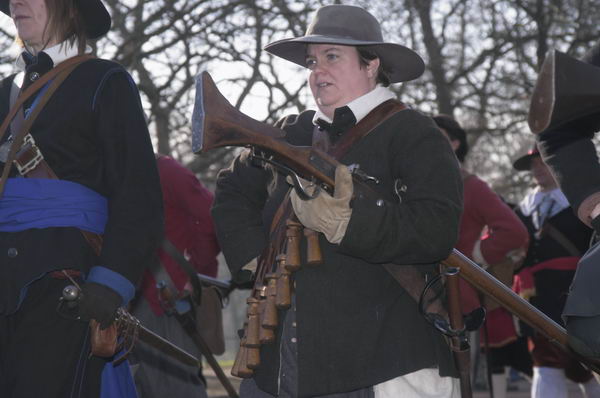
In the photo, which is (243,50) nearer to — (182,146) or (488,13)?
(182,146)

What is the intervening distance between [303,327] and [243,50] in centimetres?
908

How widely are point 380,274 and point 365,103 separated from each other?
61 centimetres

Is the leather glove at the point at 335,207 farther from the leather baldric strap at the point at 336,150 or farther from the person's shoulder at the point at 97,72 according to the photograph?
the person's shoulder at the point at 97,72

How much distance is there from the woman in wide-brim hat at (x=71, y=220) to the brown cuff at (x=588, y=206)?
4.55 ft

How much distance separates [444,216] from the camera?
343 cm

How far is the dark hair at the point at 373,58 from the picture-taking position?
3.86 m

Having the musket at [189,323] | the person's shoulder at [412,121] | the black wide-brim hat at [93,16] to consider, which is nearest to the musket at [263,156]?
the person's shoulder at [412,121]

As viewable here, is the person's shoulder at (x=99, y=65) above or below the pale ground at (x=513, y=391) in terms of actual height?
above

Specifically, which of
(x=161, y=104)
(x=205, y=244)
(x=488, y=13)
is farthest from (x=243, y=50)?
(x=205, y=244)

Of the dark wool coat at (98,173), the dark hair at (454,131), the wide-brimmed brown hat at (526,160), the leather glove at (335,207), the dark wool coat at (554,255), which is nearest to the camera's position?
the leather glove at (335,207)

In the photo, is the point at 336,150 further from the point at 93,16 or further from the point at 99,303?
the point at 93,16

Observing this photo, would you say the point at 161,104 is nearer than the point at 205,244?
No

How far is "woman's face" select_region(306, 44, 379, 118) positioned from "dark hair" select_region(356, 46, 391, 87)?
0.02 metres

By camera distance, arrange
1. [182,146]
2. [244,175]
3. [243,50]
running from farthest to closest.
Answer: [182,146] → [243,50] → [244,175]
